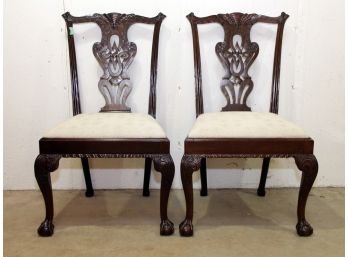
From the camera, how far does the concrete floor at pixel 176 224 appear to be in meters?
1.60

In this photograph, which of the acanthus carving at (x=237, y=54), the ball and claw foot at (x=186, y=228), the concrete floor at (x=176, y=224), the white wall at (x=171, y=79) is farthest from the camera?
the white wall at (x=171, y=79)

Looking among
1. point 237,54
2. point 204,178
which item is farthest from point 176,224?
point 237,54

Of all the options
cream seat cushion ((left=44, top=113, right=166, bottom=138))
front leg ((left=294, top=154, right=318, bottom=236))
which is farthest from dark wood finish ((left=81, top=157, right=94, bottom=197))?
front leg ((left=294, top=154, right=318, bottom=236))

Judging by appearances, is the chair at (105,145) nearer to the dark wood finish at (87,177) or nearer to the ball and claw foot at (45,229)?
the ball and claw foot at (45,229)

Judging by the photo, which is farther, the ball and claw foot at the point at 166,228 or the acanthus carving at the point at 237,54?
the acanthus carving at the point at 237,54

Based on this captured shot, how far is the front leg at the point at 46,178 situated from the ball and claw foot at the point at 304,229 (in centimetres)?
111

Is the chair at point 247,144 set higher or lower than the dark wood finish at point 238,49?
lower

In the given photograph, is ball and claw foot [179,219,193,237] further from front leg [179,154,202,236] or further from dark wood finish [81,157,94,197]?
dark wood finish [81,157,94,197]

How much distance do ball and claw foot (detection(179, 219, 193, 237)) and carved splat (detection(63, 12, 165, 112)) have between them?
2.19 ft

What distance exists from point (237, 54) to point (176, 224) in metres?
0.96

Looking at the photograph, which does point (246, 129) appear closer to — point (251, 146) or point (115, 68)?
point (251, 146)

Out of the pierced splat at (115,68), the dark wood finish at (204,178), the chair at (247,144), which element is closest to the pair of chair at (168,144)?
the chair at (247,144)

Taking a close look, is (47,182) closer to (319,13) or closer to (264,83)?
Answer: (264,83)

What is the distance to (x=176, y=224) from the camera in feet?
6.07
